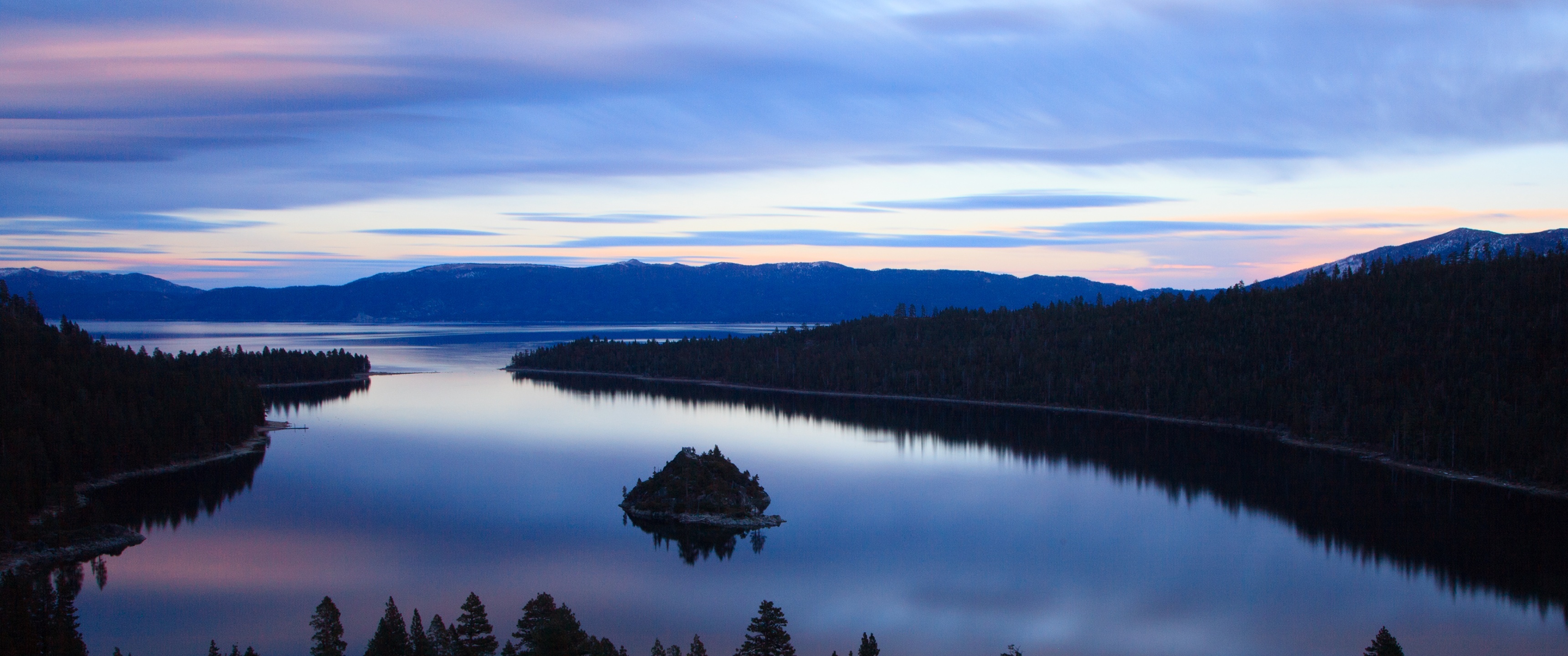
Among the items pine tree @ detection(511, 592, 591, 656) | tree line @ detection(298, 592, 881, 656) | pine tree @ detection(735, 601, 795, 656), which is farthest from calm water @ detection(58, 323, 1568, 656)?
pine tree @ detection(735, 601, 795, 656)

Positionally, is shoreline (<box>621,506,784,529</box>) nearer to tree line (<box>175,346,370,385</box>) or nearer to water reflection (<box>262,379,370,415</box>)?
water reflection (<box>262,379,370,415</box>)

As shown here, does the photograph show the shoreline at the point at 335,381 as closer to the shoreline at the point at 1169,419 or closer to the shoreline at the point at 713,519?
the shoreline at the point at 1169,419

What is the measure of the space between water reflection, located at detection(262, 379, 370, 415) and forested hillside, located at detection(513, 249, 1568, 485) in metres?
49.2

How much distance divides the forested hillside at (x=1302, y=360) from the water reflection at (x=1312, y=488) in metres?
4.97

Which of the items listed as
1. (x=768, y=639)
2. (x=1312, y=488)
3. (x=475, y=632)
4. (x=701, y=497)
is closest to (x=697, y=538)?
(x=701, y=497)

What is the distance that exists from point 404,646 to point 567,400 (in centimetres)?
10239

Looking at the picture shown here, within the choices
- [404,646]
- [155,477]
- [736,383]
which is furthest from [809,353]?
[404,646]

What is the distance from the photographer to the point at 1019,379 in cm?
12762

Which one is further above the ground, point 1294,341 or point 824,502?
point 1294,341

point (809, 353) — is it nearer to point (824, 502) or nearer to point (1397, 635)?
point (824, 502)

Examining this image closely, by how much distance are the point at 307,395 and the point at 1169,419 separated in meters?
107

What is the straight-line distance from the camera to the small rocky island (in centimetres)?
5538

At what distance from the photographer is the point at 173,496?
62594 millimetres

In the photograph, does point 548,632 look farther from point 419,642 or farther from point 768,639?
point 768,639
